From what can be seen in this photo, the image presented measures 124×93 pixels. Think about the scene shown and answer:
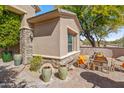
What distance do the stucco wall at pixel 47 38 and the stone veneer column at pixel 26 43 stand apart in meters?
0.35

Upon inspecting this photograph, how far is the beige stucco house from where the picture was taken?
757 cm

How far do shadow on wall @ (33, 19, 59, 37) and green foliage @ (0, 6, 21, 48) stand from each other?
4.65ft

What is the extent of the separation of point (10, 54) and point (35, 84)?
5.44 m

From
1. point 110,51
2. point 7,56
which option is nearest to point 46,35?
point 7,56

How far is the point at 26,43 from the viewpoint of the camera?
8.87m

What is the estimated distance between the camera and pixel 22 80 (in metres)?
5.96

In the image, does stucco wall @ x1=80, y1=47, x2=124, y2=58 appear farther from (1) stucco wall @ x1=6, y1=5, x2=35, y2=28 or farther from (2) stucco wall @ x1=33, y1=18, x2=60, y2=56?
(1) stucco wall @ x1=6, y1=5, x2=35, y2=28

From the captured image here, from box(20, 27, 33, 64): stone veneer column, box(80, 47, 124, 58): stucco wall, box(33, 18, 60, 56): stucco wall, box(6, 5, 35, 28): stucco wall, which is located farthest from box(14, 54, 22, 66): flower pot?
box(80, 47, 124, 58): stucco wall

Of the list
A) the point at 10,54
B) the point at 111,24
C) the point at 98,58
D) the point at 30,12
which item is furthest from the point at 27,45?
the point at 111,24

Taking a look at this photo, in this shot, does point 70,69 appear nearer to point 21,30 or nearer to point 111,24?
point 21,30

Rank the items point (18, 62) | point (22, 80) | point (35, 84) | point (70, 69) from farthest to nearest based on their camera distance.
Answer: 1. point (18, 62)
2. point (70, 69)
3. point (22, 80)
4. point (35, 84)

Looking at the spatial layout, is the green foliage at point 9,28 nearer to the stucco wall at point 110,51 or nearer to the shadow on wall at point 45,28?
the shadow on wall at point 45,28

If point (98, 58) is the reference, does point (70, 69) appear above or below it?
below

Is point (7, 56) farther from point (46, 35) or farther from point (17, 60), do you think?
point (46, 35)
